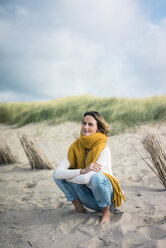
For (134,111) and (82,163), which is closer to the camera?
(82,163)

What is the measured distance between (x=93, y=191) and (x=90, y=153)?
32cm

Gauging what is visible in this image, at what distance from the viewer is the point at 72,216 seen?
86.2 inches

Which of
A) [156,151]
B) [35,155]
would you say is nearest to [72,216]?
[156,151]

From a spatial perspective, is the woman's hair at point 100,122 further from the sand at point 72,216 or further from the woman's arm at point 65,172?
the sand at point 72,216

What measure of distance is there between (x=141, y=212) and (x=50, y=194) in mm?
1307

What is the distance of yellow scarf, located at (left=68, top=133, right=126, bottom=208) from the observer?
79.0 inches

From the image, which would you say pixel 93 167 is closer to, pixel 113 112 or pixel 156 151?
pixel 156 151

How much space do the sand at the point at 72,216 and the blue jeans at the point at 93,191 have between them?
15cm

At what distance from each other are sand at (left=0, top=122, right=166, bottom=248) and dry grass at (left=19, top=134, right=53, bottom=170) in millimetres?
143

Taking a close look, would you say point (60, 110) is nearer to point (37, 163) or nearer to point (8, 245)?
point (37, 163)

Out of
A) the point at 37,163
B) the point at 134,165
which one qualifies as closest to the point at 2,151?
the point at 37,163

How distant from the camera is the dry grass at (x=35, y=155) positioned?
4.24 m

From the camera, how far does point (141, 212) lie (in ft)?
7.29

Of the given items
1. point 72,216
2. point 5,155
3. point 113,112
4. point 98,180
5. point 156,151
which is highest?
point 113,112
